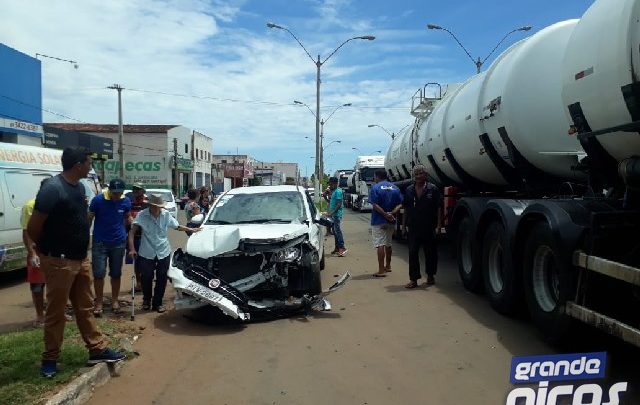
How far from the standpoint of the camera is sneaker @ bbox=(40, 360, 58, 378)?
4.34 metres

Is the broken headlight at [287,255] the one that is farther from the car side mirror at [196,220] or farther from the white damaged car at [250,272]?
the car side mirror at [196,220]

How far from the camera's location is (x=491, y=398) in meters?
4.16

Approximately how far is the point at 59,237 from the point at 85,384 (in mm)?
1179

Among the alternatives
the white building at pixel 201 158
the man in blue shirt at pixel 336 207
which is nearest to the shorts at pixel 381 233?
the man in blue shirt at pixel 336 207

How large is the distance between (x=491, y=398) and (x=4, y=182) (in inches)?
326

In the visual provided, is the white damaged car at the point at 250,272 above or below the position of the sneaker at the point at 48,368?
above

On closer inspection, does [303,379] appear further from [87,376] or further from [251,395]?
[87,376]

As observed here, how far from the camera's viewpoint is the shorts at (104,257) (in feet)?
22.1

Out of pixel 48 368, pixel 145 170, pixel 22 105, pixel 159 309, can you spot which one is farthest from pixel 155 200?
pixel 145 170

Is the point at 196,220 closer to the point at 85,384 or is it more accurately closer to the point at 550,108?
the point at 85,384

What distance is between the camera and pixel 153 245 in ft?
22.8

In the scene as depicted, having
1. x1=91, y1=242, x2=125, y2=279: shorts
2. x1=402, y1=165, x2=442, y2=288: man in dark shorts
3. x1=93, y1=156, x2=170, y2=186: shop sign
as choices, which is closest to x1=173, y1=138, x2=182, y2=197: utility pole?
x1=93, y1=156, x2=170, y2=186: shop sign

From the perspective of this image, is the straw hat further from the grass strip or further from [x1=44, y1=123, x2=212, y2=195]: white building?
[x1=44, y1=123, x2=212, y2=195]: white building

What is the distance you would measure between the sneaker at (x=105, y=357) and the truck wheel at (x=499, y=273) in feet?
13.7
